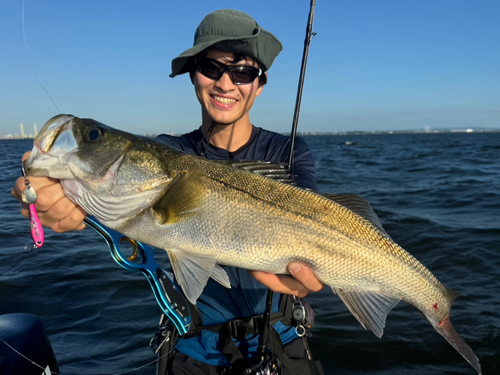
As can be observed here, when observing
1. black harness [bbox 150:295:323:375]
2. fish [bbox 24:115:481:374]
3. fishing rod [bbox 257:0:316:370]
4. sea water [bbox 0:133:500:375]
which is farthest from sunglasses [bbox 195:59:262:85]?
sea water [bbox 0:133:500:375]

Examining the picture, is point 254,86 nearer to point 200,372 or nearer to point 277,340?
point 277,340

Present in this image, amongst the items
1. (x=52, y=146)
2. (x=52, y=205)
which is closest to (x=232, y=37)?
(x=52, y=146)

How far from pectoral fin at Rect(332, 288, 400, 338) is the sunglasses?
192 centimetres

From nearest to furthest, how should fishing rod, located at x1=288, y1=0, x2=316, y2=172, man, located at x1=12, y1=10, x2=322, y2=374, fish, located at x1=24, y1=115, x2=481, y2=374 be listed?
fish, located at x1=24, y1=115, x2=481, y2=374
man, located at x1=12, y1=10, x2=322, y2=374
fishing rod, located at x1=288, y1=0, x2=316, y2=172

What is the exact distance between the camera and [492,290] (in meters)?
6.71

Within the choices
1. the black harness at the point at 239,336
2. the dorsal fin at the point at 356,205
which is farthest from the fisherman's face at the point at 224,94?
the black harness at the point at 239,336

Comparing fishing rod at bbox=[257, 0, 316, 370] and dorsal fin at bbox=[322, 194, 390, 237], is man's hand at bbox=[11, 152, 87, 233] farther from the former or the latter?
dorsal fin at bbox=[322, 194, 390, 237]

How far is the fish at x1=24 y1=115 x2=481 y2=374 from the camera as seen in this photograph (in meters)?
2.38

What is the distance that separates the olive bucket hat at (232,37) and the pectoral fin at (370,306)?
6.90 feet

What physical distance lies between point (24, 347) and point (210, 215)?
6.18ft

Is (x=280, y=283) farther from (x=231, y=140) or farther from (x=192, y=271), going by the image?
(x=231, y=140)

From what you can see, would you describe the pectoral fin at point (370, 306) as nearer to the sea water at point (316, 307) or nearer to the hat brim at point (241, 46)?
the sea water at point (316, 307)

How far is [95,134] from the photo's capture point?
240 cm

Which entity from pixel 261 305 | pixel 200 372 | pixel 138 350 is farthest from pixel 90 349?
pixel 261 305
